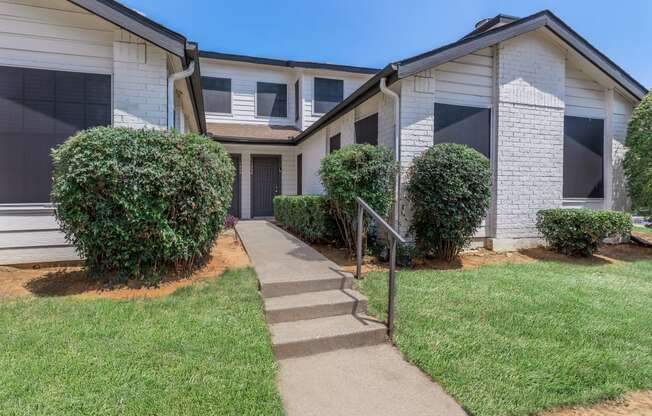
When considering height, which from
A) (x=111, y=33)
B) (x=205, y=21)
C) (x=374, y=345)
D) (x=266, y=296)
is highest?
(x=205, y=21)

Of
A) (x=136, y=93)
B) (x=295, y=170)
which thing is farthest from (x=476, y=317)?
(x=295, y=170)

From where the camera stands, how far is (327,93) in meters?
13.6

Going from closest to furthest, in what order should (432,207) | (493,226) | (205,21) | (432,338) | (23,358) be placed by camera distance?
1. (23,358)
2. (432,338)
3. (432,207)
4. (493,226)
5. (205,21)

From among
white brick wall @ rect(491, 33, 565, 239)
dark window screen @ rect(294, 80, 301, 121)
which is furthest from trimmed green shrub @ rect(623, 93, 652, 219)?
dark window screen @ rect(294, 80, 301, 121)

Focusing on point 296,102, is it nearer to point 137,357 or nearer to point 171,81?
point 171,81

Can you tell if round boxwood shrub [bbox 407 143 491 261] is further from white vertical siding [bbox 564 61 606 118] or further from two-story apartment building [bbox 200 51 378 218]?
two-story apartment building [bbox 200 51 378 218]

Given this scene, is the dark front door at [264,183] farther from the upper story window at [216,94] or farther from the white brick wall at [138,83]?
the white brick wall at [138,83]

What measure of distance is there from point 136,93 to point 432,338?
5866mm

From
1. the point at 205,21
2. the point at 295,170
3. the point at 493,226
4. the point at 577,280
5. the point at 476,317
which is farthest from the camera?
the point at 295,170

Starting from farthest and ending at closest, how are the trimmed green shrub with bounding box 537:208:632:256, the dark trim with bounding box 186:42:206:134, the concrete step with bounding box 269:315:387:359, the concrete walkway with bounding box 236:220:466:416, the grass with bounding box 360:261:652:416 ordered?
the trimmed green shrub with bounding box 537:208:632:256, the dark trim with bounding box 186:42:206:134, the concrete step with bounding box 269:315:387:359, the grass with bounding box 360:261:652:416, the concrete walkway with bounding box 236:220:466:416

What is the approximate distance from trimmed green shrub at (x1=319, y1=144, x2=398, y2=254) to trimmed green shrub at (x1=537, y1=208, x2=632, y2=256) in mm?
3764

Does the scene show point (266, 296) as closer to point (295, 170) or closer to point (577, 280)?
point (577, 280)

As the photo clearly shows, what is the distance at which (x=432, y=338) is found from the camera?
10.8 feet

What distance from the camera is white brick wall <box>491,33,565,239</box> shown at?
714cm
